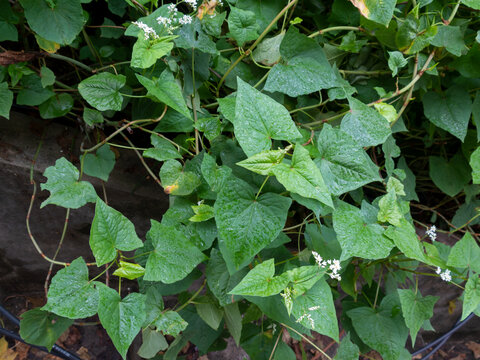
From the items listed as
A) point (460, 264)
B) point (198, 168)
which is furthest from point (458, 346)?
point (198, 168)

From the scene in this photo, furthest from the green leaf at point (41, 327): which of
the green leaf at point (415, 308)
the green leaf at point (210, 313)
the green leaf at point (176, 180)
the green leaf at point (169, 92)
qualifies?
the green leaf at point (415, 308)

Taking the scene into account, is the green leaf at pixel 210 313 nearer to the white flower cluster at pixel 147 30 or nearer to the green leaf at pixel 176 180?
the green leaf at pixel 176 180

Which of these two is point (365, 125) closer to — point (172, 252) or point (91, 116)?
point (172, 252)

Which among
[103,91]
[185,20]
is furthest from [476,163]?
[103,91]

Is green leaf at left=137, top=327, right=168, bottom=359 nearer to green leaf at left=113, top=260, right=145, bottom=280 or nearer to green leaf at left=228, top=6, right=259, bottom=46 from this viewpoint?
green leaf at left=113, top=260, right=145, bottom=280

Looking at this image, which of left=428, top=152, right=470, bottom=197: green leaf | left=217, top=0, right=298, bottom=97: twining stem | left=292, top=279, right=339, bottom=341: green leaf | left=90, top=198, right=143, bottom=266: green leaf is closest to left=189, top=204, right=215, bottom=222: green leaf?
left=90, top=198, right=143, bottom=266: green leaf

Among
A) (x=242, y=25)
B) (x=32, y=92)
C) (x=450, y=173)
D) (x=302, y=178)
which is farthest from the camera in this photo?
(x=450, y=173)
